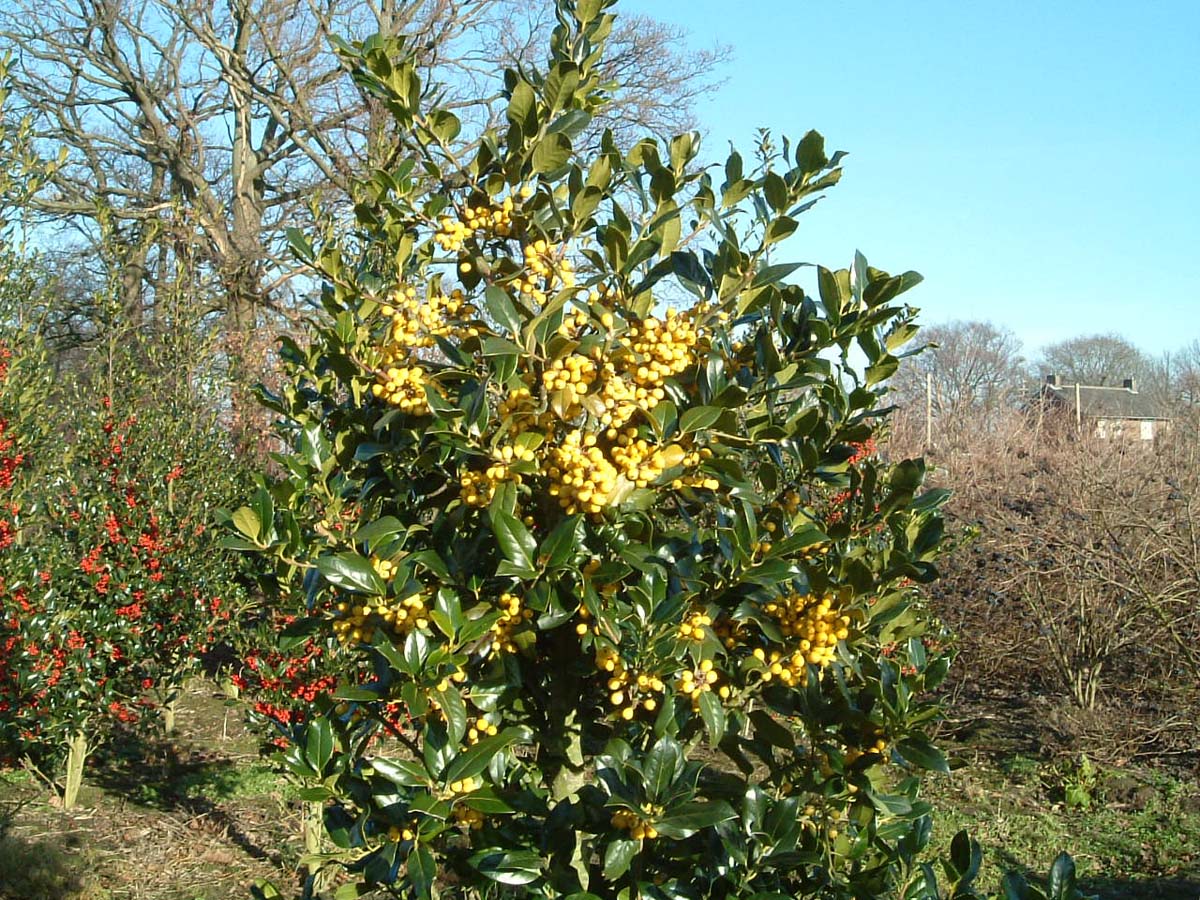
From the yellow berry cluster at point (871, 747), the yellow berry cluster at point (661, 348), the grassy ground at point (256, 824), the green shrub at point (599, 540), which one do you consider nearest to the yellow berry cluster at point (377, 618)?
the green shrub at point (599, 540)

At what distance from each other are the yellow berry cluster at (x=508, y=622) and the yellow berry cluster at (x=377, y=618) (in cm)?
15

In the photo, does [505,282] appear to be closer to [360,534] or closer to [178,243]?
[360,534]

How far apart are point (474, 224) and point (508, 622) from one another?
2.93 ft

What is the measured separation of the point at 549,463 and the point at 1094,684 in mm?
7025

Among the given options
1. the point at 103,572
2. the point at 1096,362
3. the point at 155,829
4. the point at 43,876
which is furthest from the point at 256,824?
the point at 1096,362

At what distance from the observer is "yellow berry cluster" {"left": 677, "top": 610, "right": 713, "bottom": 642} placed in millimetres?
2023

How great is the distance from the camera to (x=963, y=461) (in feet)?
33.6

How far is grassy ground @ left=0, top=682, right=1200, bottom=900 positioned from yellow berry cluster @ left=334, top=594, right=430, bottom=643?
11.6 ft

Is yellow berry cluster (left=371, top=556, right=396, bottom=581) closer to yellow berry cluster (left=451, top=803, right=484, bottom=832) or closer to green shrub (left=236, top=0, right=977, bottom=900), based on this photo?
green shrub (left=236, top=0, right=977, bottom=900)

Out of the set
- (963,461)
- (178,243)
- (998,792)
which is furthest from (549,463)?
(178,243)

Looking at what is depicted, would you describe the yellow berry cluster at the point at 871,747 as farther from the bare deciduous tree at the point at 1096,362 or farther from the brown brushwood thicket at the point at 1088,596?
the bare deciduous tree at the point at 1096,362

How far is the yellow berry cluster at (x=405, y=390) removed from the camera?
7.07 feet

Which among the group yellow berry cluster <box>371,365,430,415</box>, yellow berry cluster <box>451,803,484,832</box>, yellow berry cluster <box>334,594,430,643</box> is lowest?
yellow berry cluster <box>451,803,484,832</box>

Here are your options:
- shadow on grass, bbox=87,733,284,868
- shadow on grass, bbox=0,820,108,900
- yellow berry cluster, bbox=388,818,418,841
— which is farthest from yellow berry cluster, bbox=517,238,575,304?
shadow on grass, bbox=87,733,284,868
